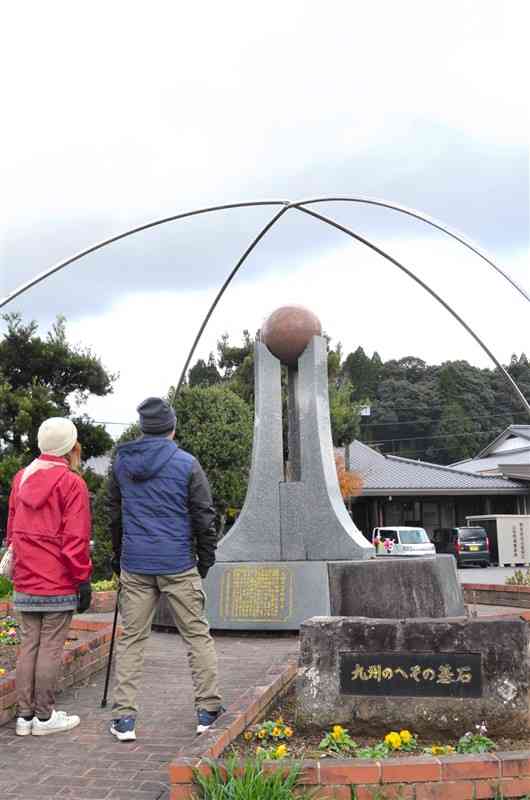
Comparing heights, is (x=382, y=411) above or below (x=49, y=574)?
above

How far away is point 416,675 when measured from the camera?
4.18 metres

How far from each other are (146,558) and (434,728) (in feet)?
5.95

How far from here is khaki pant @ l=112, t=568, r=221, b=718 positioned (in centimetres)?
450

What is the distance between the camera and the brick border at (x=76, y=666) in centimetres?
504

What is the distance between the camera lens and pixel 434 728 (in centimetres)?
409

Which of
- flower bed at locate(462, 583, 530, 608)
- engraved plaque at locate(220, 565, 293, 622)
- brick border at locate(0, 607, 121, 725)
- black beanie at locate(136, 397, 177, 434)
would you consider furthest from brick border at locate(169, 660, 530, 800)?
flower bed at locate(462, 583, 530, 608)

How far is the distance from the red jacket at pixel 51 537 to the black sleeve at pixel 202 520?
27.8 inches

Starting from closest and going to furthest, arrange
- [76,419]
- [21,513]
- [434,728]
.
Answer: [434,728] < [21,513] < [76,419]

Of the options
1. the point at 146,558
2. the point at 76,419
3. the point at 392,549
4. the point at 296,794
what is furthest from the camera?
the point at 392,549

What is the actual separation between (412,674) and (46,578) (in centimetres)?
221

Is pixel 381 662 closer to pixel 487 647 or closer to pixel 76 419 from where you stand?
pixel 487 647

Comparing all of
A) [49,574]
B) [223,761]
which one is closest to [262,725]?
[223,761]

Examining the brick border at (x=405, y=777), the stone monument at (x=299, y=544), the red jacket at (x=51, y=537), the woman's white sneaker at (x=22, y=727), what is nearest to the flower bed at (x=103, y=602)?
the stone monument at (x=299, y=544)

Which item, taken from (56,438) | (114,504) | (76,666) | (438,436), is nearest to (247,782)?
(114,504)
